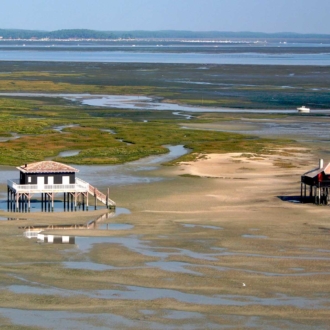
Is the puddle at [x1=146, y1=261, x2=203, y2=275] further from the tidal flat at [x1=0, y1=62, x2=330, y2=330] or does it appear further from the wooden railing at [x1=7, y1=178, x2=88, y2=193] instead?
the wooden railing at [x1=7, y1=178, x2=88, y2=193]

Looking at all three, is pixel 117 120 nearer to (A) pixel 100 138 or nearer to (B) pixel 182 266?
(A) pixel 100 138

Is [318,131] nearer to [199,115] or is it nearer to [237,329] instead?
[199,115]

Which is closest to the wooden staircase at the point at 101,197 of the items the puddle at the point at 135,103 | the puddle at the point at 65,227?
the puddle at the point at 65,227

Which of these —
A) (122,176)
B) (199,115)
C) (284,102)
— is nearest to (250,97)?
(284,102)

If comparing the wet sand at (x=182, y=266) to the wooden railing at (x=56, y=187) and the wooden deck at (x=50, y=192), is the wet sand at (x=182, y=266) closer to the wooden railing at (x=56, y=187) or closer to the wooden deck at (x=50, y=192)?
the wooden deck at (x=50, y=192)

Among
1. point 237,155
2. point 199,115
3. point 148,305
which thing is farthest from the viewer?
point 199,115

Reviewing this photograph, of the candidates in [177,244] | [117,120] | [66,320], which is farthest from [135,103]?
[66,320]

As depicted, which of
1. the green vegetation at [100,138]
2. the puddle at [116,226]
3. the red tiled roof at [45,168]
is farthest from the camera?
the green vegetation at [100,138]
